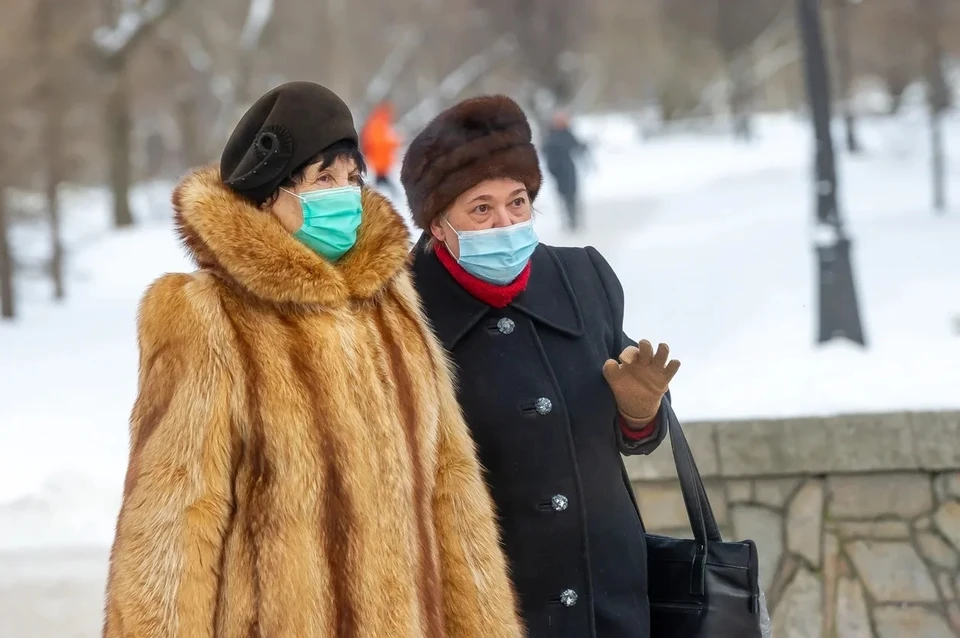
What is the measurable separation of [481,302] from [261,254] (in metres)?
0.57

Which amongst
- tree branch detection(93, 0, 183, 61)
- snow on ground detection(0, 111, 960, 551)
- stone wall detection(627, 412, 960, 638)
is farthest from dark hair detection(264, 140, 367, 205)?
tree branch detection(93, 0, 183, 61)

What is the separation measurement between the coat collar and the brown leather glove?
169 mm

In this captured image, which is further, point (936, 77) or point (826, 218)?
point (936, 77)

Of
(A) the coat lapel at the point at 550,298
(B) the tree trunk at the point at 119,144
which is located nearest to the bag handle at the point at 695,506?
(A) the coat lapel at the point at 550,298

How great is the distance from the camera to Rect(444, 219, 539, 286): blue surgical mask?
8.77ft

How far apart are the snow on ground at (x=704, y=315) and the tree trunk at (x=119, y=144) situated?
0.49 meters

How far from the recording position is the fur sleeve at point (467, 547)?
254cm

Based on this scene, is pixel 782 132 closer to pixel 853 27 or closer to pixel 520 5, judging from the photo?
pixel 520 5

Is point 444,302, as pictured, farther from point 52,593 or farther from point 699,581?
point 52,593

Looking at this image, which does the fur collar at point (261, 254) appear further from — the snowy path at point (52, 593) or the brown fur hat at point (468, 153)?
the snowy path at point (52, 593)

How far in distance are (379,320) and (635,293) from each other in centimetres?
846

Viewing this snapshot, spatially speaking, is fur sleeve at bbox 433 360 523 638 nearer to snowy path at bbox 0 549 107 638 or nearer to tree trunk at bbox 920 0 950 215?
snowy path at bbox 0 549 107 638

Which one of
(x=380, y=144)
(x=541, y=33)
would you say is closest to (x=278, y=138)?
(x=380, y=144)

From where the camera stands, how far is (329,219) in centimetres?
250
